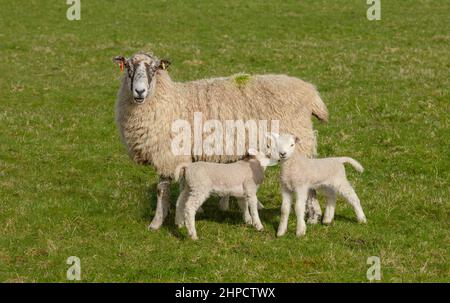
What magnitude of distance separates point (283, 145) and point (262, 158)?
51 cm

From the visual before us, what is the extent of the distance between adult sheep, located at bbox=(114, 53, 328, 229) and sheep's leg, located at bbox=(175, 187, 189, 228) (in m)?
0.29

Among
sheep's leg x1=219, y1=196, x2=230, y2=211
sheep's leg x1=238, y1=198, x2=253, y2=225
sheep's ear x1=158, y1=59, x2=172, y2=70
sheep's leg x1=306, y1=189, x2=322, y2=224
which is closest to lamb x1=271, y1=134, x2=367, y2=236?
sheep's leg x1=306, y1=189, x2=322, y2=224

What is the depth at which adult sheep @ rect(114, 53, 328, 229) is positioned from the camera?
10.0 metres

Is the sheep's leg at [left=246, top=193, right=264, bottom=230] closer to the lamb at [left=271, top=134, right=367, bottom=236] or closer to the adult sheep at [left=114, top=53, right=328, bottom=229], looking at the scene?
the lamb at [left=271, top=134, right=367, bottom=236]

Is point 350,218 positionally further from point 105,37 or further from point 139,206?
point 105,37

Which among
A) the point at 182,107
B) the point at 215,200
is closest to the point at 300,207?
the point at 182,107

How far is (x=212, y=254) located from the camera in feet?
29.2

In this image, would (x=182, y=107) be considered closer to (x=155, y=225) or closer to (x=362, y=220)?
(x=155, y=225)

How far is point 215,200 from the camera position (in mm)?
11742

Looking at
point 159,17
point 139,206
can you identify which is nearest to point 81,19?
point 159,17

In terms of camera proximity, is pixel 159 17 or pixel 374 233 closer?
pixel 374 233

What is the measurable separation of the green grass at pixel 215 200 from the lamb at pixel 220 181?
0.49 m

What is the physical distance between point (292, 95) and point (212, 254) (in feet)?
10.6

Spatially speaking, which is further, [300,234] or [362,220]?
[362,220]
